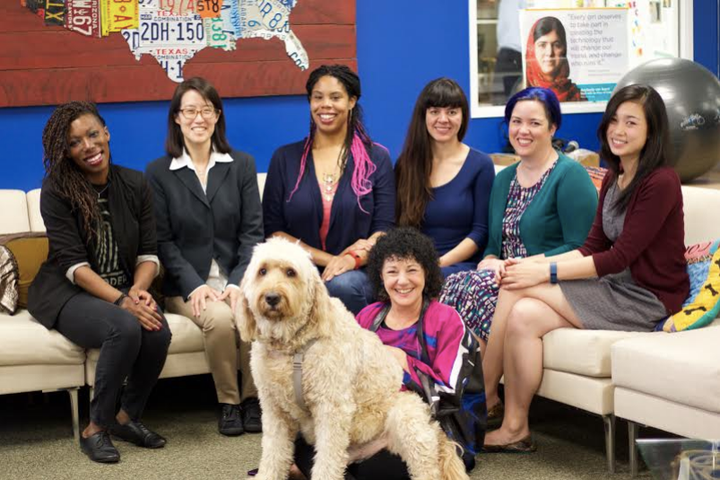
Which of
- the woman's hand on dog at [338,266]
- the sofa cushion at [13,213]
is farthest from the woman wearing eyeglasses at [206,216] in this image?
the sofa cushion at [13,213]

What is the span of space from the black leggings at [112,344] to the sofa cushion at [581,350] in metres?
1.42

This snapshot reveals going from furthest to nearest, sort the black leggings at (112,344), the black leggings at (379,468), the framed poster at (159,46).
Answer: the framed poster at (159,46)
the black leggings at (112,344)
the black leggings at (379,468)

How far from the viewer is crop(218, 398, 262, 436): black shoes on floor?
3.83 meters

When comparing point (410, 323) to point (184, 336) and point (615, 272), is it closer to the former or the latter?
point (615, 272)

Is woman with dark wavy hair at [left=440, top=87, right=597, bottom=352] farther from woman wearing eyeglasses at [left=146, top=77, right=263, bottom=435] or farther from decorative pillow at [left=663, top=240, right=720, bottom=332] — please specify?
woman wearing eyeglasses at [left=146, top=77, right=263, bottom=435]

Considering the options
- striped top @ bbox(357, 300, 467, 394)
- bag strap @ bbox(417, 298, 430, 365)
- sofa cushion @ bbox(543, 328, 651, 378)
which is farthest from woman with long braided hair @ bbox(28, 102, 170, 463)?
sofa cushion @ bbox(543, 328, 651, 378)

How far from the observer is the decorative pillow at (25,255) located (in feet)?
13.0

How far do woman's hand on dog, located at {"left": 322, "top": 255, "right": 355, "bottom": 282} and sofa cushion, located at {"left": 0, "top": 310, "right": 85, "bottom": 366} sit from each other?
0.99 m

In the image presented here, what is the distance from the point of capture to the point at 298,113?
5.36 metres

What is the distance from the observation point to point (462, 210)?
411 centimetres

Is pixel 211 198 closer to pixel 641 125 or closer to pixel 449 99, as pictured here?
pixel 449 99

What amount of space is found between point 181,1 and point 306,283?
8.63 ft

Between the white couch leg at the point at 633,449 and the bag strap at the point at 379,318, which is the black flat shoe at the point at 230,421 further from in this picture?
the white couch leg at the point at 633,449

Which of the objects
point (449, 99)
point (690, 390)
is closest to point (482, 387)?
point (690, 390)
